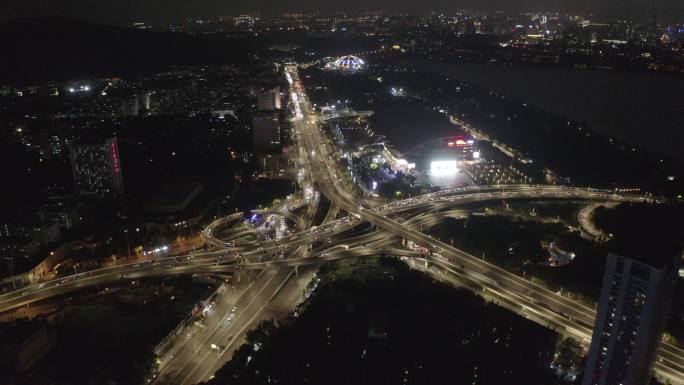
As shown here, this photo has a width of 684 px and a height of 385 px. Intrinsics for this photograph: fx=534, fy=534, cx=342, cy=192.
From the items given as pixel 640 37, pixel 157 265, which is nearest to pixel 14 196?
pixel 157 265

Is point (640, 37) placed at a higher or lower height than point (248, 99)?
higher

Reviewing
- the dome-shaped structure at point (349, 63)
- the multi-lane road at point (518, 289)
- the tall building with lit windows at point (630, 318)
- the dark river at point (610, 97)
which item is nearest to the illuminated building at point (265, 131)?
the multi-lane road at point (518, 289)

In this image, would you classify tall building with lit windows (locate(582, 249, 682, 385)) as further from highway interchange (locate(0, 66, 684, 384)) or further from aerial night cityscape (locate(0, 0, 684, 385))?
highway interchange (locate(0, 66, 684, 384))

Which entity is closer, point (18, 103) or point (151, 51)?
point (18, 103)

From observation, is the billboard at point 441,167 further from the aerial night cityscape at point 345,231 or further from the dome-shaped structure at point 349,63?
the dome-shaped structure at point 349,63

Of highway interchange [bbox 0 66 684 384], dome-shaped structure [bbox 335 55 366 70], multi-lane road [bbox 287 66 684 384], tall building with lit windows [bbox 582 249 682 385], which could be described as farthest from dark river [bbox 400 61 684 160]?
tall building with lit windows [bbox 582 249 682 385]

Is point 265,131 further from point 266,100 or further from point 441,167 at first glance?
point 266,100

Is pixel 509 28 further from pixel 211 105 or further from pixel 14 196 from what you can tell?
pixel 14 196
